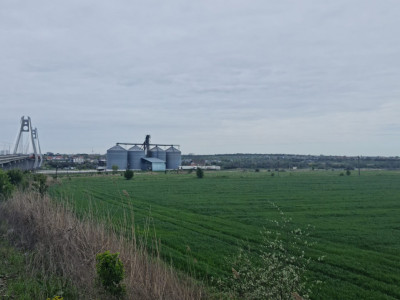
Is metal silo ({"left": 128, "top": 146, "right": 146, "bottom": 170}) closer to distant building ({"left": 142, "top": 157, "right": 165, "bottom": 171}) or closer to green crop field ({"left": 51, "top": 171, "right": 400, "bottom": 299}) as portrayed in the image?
distant building ({"left": 142, "top": 157, "right": 165, "bottom": 171})

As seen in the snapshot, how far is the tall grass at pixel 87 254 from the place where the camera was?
22.4ft

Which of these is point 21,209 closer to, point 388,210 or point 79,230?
point 79,230

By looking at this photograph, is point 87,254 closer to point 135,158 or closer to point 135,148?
point 135,158

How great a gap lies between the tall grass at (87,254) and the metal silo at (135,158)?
82.1m

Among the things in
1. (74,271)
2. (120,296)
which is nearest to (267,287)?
(120,296)

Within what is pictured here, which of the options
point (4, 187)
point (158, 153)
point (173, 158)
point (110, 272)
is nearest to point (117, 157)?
point (158, 153)

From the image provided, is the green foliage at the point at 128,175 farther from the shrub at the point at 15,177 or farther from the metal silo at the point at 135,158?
the metal silo at the point at 135,158

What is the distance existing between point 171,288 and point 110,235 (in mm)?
3113

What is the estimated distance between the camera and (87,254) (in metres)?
8.70

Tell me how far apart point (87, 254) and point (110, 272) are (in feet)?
7.85

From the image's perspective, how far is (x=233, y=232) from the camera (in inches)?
650

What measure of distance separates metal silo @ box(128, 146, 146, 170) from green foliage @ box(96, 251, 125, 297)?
290 feet

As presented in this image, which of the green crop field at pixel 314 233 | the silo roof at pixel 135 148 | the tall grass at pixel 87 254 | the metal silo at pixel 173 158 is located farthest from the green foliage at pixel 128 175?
the metal silo at pixel 173 158

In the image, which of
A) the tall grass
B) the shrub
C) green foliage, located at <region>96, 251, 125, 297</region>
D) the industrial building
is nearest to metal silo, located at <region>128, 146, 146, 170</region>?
the industrial building
